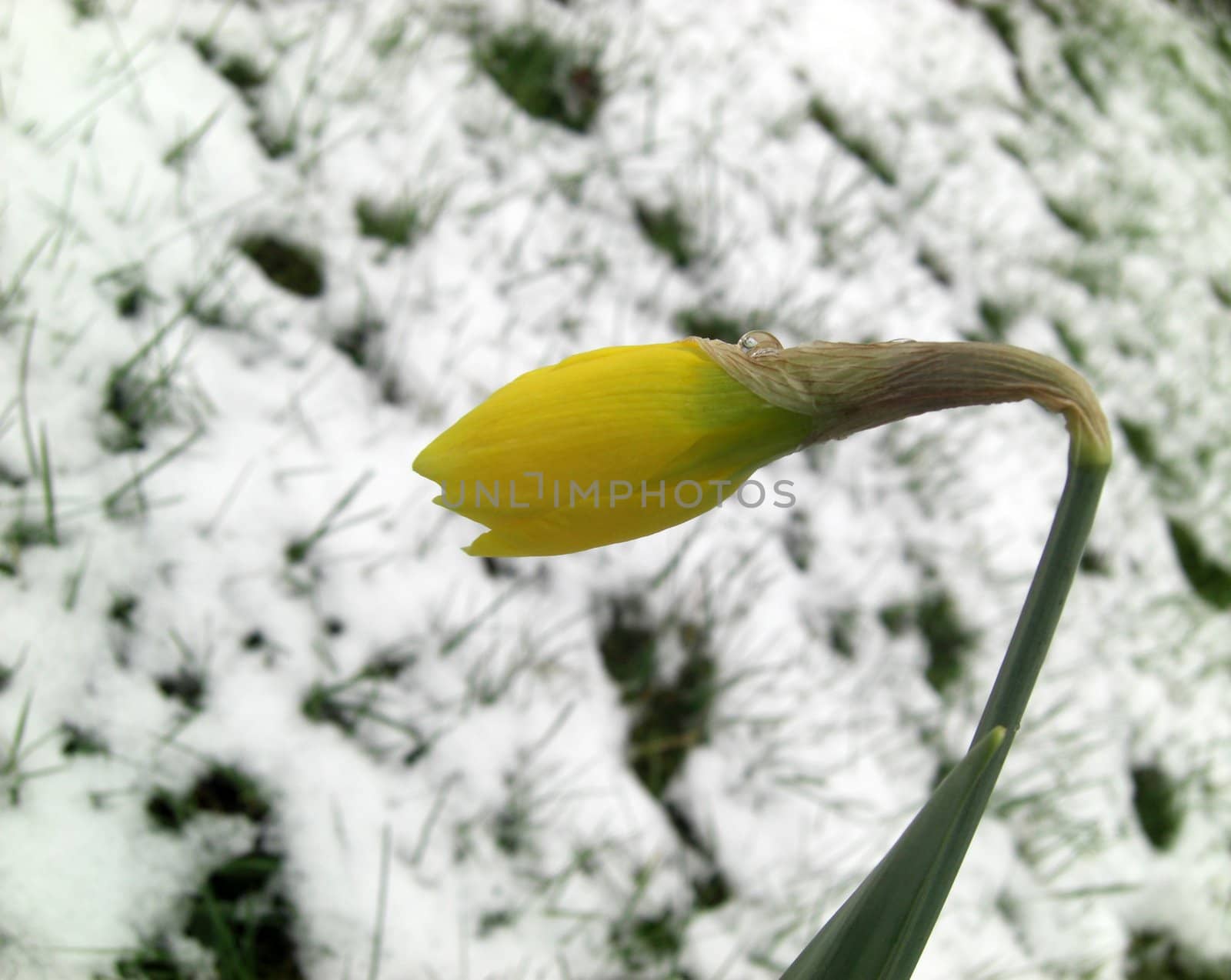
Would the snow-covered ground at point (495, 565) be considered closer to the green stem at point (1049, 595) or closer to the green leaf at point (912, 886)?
the green leaf at point (912, 886)

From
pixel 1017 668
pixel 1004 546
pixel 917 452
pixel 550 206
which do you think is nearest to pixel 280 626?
pixel 1017 668

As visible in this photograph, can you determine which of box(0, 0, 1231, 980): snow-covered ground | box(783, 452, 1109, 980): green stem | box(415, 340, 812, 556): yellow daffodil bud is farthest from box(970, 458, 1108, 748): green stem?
box(0, 0, 1231, 980): snow-covered ground

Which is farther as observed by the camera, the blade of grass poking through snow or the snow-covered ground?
the snow-covered ground

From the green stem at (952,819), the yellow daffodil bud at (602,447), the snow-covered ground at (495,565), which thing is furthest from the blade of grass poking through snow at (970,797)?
the snow-covered ground at (495,565)

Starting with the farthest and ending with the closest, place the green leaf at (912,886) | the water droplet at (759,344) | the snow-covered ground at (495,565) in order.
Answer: the snow-covered ground at (495,565) → the water droplet at (759,344) → the green leaf at (912,886)

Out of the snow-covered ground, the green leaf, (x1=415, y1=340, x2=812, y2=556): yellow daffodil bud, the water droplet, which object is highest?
the water droplet

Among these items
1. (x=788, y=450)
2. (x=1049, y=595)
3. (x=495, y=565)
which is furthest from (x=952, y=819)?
(x=495, y=565)

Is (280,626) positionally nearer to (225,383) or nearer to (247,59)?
(225,383)

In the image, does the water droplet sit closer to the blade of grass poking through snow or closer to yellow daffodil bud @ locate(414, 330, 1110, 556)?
yellow daffodil bud @ locate(414, 330, 1110, 556)
